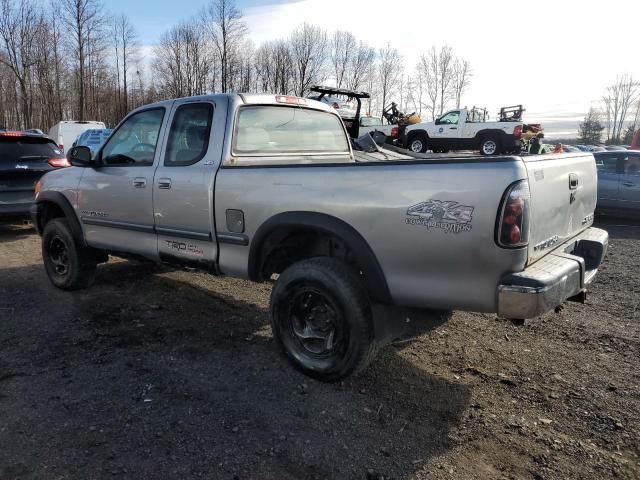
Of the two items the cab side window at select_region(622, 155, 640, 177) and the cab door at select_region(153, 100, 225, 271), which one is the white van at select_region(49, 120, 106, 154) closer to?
the cab door at select_region(153, 100, 225, 271)

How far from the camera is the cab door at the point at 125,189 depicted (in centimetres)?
436

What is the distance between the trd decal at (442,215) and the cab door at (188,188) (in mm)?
1691

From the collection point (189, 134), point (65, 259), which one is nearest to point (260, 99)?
point (189, 134)

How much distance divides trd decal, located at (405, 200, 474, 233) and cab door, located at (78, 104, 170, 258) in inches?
97.7

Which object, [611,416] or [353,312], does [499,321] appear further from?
[353,312]

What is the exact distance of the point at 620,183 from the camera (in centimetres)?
959

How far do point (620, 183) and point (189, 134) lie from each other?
8792 millimetres

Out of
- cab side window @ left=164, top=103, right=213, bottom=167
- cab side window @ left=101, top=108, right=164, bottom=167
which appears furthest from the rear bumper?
cab side window @ left=101, top=108, right=164, bottom=167

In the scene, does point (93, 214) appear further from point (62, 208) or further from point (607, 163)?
point (607, 163)

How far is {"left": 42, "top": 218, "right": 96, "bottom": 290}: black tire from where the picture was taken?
5203 millimetres

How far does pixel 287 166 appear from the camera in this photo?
A: 11.0ft

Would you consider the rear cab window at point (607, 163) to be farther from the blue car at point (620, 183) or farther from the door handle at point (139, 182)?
the door handle at point (139, 182)

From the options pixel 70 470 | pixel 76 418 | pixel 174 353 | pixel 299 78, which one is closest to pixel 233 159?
pixel 174 353

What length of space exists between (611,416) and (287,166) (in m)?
2.54
